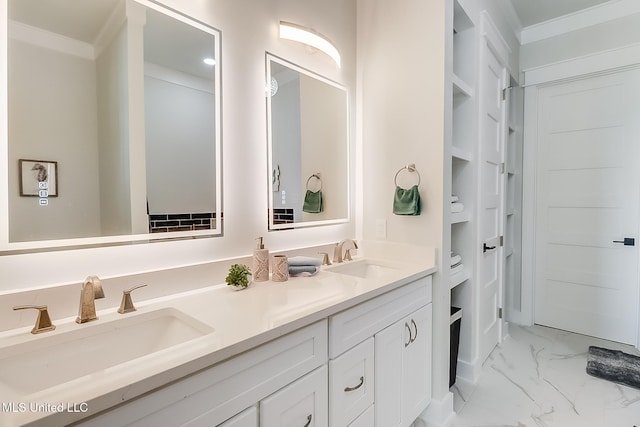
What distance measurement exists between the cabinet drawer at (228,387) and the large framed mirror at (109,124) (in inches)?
25.1

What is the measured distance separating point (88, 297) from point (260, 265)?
65 centimetres

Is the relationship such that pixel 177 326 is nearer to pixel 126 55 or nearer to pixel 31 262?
pixel 31 262

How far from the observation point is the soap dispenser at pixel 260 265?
1439 millimetres

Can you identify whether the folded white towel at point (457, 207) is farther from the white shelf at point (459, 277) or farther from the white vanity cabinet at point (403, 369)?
the white vanity cabinet at point (403, 369)

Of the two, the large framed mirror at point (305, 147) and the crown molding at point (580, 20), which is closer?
the large framed mirror at point (305, 147)

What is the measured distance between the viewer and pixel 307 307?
1.09m

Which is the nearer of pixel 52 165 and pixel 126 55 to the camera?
pixel 52 165

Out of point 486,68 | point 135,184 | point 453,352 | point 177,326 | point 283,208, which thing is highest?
point 486,68

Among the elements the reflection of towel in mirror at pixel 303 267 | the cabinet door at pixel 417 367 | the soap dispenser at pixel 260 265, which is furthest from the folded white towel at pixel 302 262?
the cabinet door at pixel 417 367

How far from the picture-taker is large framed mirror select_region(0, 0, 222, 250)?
37.9 inches

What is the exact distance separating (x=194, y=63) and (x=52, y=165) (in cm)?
67

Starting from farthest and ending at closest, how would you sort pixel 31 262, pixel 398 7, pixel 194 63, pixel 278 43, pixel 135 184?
pixel 398 7, pixel 278 43, pixel 194 63, pixel 135 184, pixel 31 262

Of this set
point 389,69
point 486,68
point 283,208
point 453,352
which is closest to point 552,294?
point 453,352

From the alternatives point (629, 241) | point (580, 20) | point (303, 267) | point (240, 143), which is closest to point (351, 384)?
point (303, 267)
